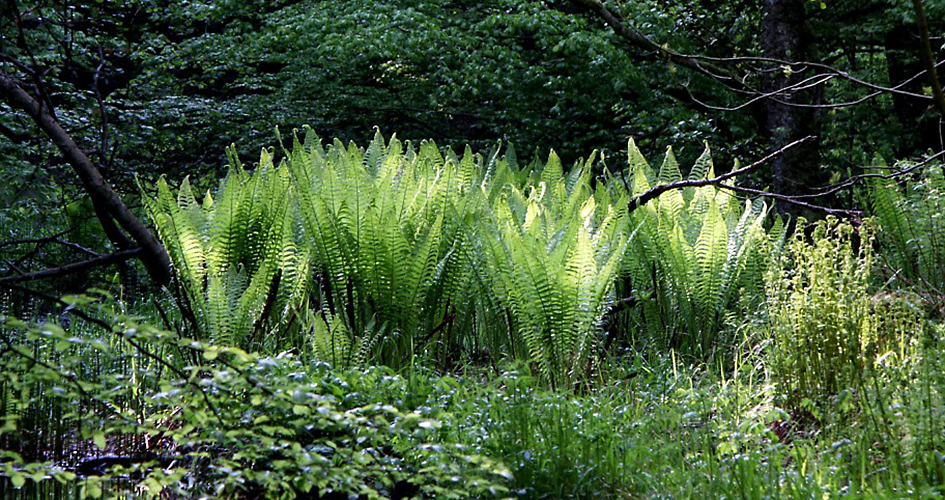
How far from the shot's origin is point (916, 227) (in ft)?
14.7

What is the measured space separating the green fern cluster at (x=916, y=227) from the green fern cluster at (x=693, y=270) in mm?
638

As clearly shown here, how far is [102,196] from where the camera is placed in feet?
13.9

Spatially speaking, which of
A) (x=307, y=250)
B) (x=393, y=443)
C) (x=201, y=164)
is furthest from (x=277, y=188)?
(x=201, y=164)

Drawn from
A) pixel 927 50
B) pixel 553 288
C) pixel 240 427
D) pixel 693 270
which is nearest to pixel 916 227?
pixel 693 270

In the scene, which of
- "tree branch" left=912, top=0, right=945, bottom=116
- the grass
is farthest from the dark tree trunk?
the grass

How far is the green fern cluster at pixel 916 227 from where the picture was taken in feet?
13.6

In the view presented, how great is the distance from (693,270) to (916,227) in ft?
4.65

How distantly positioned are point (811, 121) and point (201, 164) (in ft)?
18.2

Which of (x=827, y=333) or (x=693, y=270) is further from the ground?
(x=693, y=270)

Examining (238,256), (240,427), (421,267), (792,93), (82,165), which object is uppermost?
(792,93)

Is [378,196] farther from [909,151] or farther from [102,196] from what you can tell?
[909,151]

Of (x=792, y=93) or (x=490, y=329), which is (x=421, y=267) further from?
(x=792, y=93)

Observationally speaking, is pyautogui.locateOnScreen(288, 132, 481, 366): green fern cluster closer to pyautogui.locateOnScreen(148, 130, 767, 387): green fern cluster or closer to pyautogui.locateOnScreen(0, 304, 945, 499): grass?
pyautogui.locateOnScreen(148, 130, 767, 387): green fern cluster

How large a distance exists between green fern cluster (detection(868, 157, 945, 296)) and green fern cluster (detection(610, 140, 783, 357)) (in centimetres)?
64
